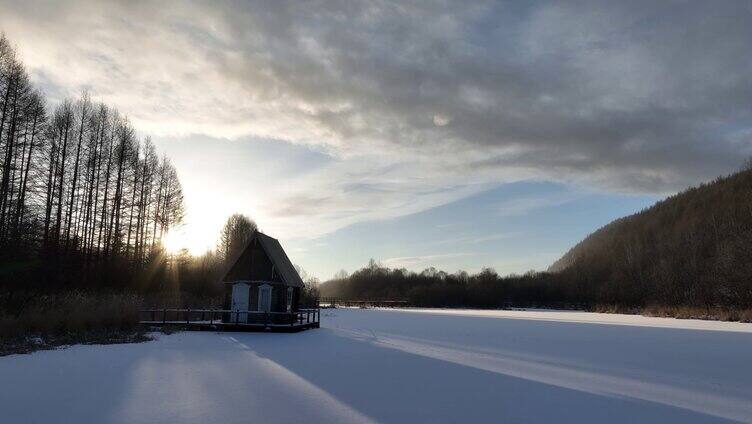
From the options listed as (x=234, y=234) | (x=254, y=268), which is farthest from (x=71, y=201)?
(x=234, y=234)

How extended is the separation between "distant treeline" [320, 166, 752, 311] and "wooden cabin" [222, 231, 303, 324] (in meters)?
39.6

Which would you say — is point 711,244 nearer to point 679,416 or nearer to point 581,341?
point 581,341

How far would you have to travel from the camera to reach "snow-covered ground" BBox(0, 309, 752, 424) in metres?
7.92

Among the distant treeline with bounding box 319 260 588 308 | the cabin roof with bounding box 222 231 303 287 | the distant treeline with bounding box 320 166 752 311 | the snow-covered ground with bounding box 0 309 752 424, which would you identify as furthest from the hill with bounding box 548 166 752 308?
the cabin roof with bounding box 222 231 303 287

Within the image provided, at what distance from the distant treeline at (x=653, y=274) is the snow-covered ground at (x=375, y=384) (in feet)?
132

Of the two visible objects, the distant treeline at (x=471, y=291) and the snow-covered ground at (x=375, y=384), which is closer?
the snow-covered ground at (x=375, y=384)

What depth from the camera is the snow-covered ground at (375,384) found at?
26.0 feet

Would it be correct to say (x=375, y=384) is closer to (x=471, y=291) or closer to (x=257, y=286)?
(x=257, y=286)

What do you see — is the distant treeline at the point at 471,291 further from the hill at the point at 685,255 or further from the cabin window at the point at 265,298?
the cabin window at the point at 265,298

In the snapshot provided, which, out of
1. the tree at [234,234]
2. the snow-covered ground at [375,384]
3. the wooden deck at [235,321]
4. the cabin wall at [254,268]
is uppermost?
the tree at [234,234]

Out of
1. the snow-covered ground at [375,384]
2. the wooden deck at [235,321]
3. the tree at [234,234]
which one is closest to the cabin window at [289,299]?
the wooden deck at [235,321]

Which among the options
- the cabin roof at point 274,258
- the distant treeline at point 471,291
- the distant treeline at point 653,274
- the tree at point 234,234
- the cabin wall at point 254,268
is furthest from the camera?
the distant treeline at point 471,291

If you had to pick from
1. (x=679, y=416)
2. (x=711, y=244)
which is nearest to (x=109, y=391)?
(x=679, y=416)

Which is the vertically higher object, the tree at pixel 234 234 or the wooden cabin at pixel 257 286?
the tree at pixel 234 234
